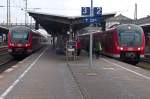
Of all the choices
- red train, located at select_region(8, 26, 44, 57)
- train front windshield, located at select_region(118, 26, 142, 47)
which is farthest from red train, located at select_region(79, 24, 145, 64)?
red train, located at select_region(8, 26, 44, 57)

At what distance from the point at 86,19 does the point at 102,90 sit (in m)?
10.1

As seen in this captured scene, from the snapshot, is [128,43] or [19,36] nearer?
[128,43]

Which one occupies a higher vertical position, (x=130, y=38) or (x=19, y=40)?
(x=130, y=38)

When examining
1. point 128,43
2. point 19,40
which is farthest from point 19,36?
point 128,43

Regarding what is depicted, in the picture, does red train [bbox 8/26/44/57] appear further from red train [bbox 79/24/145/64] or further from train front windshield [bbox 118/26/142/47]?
train front windshield [bbox 118/26/142/47]

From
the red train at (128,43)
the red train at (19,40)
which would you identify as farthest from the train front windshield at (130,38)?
the red train at (19,40)

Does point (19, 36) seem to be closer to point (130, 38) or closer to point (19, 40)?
point (19, 40)

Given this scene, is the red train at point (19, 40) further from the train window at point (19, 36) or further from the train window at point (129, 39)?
the train window at point (129, 39)

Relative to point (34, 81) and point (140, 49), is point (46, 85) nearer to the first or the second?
point (34, 81)

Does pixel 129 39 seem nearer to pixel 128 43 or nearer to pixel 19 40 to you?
pixel 128 43

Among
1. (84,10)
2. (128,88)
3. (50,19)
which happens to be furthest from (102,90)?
(50,19)

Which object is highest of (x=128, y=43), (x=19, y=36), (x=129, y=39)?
(x=19, y=36)

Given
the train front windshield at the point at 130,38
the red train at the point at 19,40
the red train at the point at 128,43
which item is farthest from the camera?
the red train at the point at 19,40

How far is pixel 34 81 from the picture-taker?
767 inches
